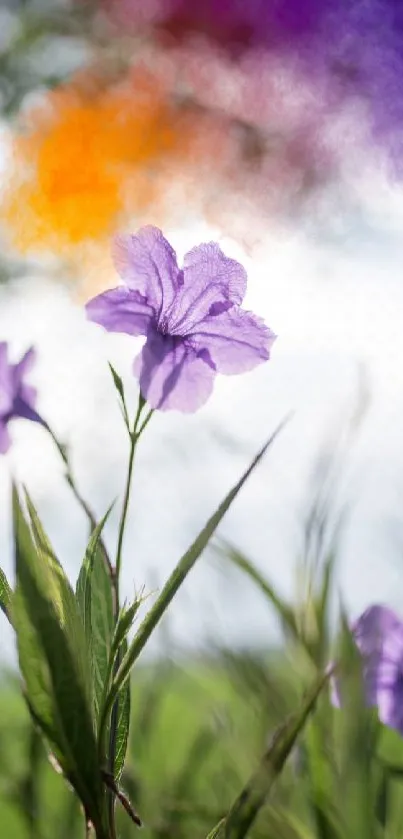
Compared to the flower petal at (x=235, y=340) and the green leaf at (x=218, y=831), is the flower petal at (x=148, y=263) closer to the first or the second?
the flower petal at (x=235, y=340)

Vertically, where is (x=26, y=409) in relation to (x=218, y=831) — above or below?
above

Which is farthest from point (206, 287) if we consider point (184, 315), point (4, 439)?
point (4, 439)

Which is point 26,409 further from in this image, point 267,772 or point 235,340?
point 267,772

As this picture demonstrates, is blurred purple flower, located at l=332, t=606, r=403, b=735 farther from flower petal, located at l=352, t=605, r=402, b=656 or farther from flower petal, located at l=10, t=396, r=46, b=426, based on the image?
flower petal, located at l=10, t=396, r=46, b=426

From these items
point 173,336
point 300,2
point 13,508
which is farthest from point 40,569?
point 300,2

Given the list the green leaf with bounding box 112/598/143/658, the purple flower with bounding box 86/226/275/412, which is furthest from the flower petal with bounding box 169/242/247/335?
the green leaf with bounding box 112/598/143/658
